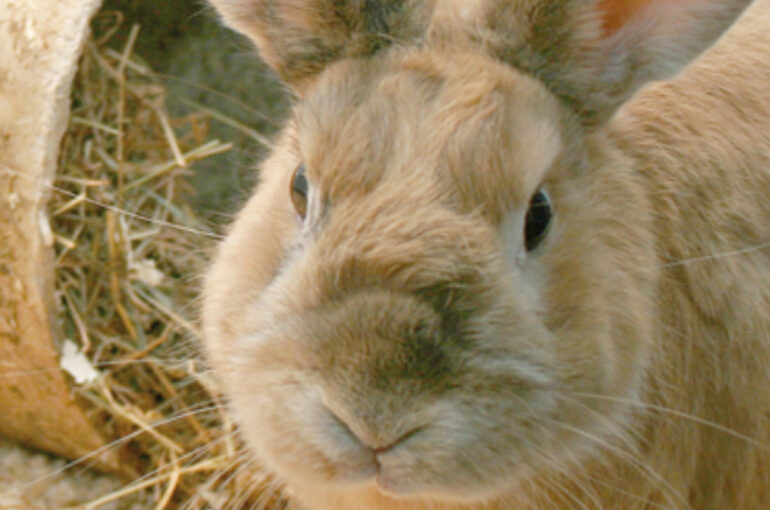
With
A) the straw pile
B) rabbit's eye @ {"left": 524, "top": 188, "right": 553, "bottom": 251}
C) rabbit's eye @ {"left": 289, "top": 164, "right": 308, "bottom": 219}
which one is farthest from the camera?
the straw pile

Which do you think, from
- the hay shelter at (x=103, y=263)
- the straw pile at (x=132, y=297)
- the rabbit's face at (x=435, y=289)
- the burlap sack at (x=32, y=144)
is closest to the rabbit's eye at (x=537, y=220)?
the rabbit's face at (x=435, y=289)

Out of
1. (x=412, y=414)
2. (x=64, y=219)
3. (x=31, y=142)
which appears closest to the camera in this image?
(x=412, y=414)

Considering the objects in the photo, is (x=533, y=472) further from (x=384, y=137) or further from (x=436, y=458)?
(x=384, y=137)

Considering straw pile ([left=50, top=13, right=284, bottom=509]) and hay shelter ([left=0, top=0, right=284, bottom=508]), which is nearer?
hay shelter ([left=0, top=0, right=284, bottom=508])

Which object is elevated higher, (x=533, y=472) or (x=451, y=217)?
(x=451, y=217)

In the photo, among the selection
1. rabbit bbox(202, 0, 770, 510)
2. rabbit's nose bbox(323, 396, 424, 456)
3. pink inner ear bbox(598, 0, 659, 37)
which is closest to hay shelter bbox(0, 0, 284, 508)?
rabbit bbox(202, 0, 770, 510)

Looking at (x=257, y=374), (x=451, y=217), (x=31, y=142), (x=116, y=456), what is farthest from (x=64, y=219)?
(x=451, y=217)

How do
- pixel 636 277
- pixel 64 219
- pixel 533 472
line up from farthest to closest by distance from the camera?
1. pixel 64 219
2. pixel 636 277
3. pixel 533 472

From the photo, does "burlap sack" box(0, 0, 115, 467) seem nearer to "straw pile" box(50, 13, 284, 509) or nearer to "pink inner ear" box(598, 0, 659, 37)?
"straw pile" box(50, 13, 284, 509)
